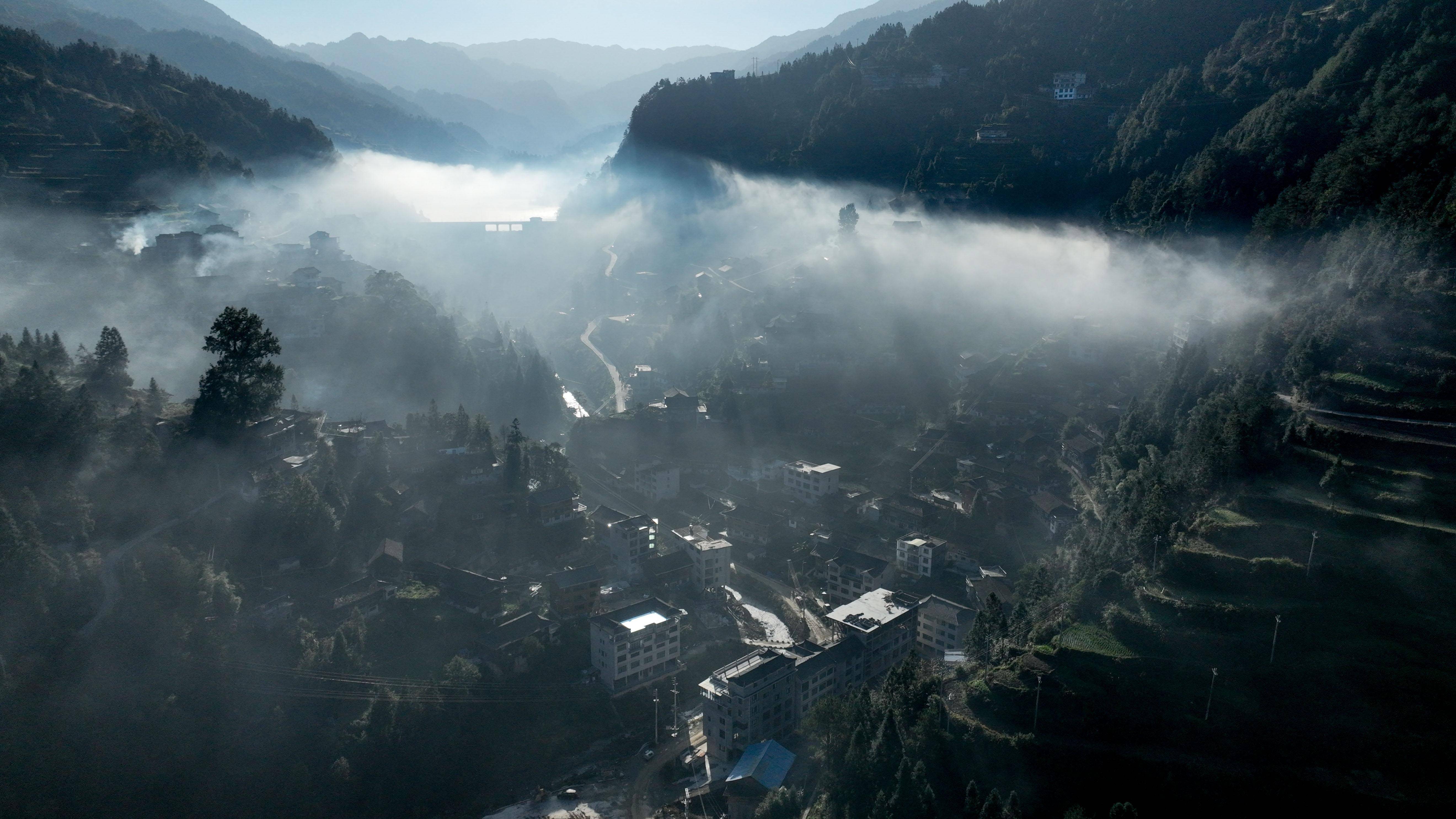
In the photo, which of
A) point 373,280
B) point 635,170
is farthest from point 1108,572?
Answer: point 635,170

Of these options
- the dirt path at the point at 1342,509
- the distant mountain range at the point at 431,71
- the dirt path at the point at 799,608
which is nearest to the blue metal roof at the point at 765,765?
the dirt path at the point at 799,608

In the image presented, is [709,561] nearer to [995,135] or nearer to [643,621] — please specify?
[643,621]

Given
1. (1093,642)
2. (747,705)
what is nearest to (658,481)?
(747,705)

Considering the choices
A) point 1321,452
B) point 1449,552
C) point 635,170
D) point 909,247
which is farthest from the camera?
point 635,170

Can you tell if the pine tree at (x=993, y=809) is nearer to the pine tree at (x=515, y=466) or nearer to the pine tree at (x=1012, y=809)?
the pine tree at (x=1012, y=809)

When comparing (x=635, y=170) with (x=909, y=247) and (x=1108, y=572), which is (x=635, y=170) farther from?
(x=1108, y=572)
